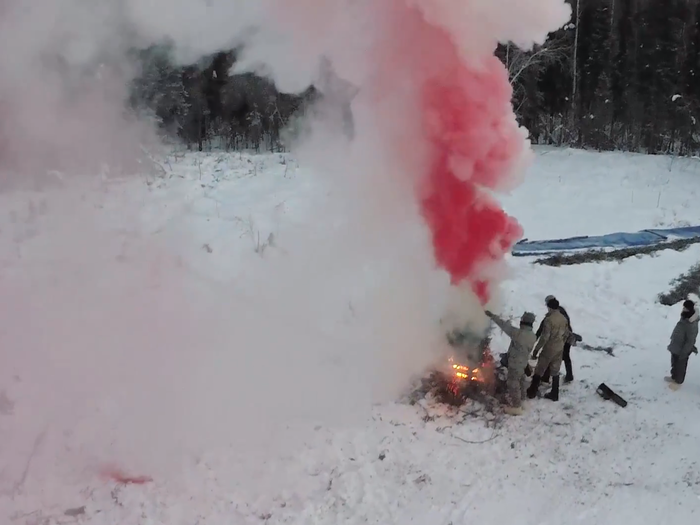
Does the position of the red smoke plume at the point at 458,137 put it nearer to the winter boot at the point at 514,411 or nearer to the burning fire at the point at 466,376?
the burning fire at the point at 466,376

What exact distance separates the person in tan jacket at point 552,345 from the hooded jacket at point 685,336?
181cm

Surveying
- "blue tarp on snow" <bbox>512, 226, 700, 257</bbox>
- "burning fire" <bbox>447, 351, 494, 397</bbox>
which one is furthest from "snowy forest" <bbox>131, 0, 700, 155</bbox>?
"burning fire" <bbox>447, 351, 494, 397</bbox>

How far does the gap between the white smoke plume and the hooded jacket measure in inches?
129

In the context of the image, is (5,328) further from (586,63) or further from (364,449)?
(586,63)

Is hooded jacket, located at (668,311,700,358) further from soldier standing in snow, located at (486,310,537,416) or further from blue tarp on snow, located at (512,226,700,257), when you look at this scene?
blue tarp on snow, located at (512,226,700,257)

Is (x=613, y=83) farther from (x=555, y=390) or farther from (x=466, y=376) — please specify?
(x=466, y=376)

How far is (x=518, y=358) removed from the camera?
8383 mm

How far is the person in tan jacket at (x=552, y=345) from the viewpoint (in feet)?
28.8

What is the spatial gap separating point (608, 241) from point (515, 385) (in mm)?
9866

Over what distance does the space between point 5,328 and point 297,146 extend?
8.33m

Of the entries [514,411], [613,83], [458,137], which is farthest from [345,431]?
[613,83]

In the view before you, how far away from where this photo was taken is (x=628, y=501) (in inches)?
266

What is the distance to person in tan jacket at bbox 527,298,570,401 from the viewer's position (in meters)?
8.77

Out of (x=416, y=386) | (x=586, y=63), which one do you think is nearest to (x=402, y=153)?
Answer: (x=416, y=386)
